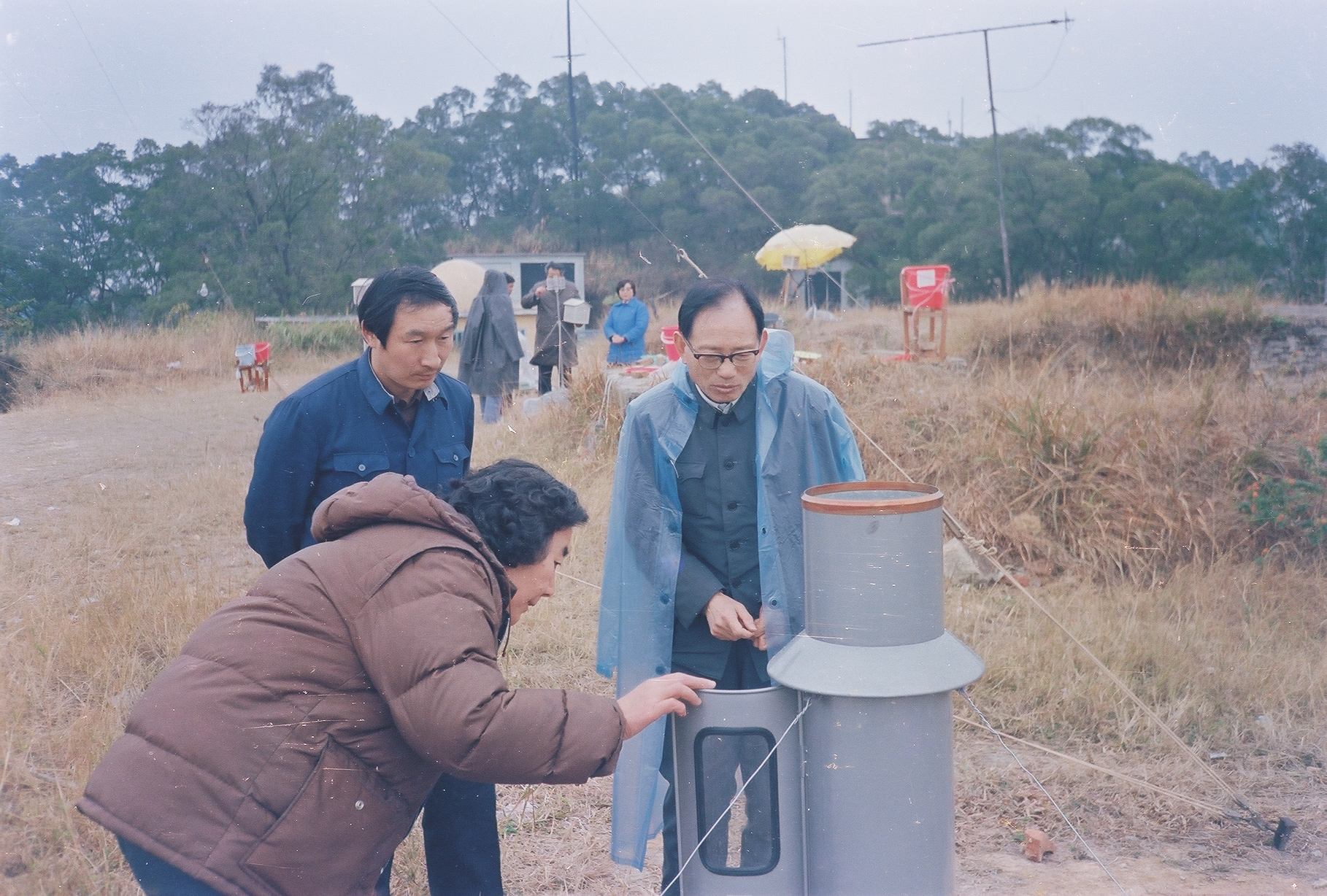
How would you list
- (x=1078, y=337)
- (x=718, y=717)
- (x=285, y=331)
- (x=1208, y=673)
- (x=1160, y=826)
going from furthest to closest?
(x=1078, y=337) < (x=285, y=331) < (x=1208, y=673) < (x=1160, y=826) < (x=718, y=717)

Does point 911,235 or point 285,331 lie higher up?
point 911,235

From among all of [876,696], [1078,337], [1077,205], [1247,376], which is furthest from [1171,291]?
[876,696]

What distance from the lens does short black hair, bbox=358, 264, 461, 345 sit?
237 centimetres

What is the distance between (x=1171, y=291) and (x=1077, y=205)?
539cm

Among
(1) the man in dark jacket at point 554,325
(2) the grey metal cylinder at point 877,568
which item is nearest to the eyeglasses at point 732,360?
(2) the grey metal cylinder at point 877,568

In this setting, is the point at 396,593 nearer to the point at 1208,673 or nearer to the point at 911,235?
the point at 1208,673

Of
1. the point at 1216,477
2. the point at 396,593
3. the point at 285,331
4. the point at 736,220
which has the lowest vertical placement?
the point at 1216,477

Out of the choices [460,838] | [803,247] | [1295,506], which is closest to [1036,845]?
[460,838]

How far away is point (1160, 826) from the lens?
11.2ft

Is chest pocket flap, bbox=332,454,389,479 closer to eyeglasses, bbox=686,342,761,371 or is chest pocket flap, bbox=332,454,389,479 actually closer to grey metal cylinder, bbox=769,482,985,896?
eyeglasses, bbox=686,342,761,371

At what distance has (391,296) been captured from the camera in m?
2.37

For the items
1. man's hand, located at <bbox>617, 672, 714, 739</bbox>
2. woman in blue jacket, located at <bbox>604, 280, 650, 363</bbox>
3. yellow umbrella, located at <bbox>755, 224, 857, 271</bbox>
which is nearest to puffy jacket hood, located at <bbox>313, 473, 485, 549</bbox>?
man's hand, located at <bbox>617, 672, 714, 739</bbox>

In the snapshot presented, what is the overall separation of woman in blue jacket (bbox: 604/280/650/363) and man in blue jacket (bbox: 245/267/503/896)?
7.39 m

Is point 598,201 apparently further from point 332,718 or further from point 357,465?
point 332,718
